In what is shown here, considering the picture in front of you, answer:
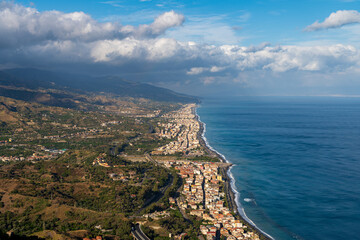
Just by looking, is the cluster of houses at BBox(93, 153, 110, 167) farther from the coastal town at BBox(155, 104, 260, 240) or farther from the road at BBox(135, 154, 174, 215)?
the coastal town at BBox(155, 104, 260, 240)

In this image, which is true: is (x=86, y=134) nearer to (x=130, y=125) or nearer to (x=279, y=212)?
(x=130, y=125)

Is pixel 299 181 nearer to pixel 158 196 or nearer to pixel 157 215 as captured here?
pixel 158 196

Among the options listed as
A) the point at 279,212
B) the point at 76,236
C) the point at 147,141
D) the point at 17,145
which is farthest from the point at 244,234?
the point at 17,145

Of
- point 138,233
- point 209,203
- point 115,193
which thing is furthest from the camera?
point 115,193

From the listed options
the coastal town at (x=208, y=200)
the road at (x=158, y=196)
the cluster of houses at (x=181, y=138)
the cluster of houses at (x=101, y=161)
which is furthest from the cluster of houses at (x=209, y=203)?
the cluster of houses at (x=181, y=138)

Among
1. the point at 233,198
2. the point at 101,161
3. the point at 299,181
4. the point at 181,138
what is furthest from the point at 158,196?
the point at 181,138

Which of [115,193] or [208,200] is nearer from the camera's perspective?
[208,200]

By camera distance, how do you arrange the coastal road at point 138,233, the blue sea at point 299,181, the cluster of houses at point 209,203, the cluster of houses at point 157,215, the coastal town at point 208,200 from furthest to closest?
the cluster of houses at point 157,215
the blue sea at point 299,181
the coastal town at point 208,200
the cluster of houses at point 209,203
the coastal road at point 138,233

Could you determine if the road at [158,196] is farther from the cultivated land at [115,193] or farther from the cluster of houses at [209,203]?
the cluster of houses at [209,203]

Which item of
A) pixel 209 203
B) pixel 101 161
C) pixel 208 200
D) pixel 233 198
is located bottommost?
pixel 209 203
